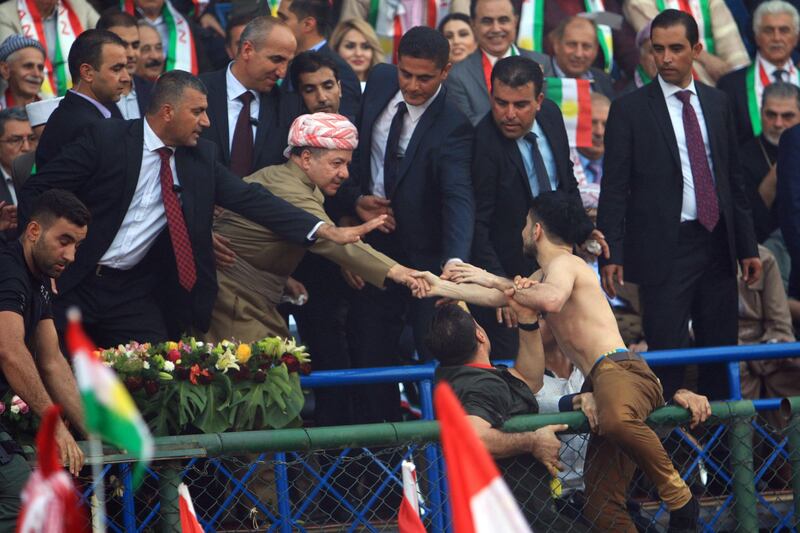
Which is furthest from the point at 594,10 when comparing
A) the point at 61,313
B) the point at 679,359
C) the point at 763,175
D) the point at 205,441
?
the point at 205,441

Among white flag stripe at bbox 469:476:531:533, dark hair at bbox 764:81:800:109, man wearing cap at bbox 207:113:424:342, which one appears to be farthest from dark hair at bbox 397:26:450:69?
white flag stripe at bbox 469:476:531:533

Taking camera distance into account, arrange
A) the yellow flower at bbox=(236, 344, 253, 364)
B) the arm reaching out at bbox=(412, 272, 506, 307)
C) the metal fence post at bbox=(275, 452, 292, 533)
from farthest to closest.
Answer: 1. the arm reaching out at bbox=(412, 272, 506, 307)
2. the yellow flower at bbox=(236, 344, 253, 364)
3. the metal fence post at bbox=(275, 452, 292, 533)

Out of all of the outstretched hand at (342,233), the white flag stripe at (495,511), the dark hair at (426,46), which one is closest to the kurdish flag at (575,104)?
the dark hair at (426,46)

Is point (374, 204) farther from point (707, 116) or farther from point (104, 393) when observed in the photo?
point (104, 393)

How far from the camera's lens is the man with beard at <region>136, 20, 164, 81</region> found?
10148 millimetres

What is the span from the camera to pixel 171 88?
25.5ft

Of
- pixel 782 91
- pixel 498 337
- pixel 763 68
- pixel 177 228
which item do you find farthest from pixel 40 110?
pixel 763 68

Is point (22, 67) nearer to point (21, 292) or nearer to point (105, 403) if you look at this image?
point (21, 292)

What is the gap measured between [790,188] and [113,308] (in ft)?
13.5

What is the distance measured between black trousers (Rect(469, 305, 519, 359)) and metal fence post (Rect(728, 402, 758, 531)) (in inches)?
90.0

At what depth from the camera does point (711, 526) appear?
690cm

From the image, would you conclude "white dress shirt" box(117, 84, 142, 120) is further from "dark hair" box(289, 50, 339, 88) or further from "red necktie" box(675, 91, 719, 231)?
"red necktie" box(675, 91, 719, 231)

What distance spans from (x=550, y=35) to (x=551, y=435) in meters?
5.35

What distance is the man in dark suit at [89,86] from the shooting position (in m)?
7.91
